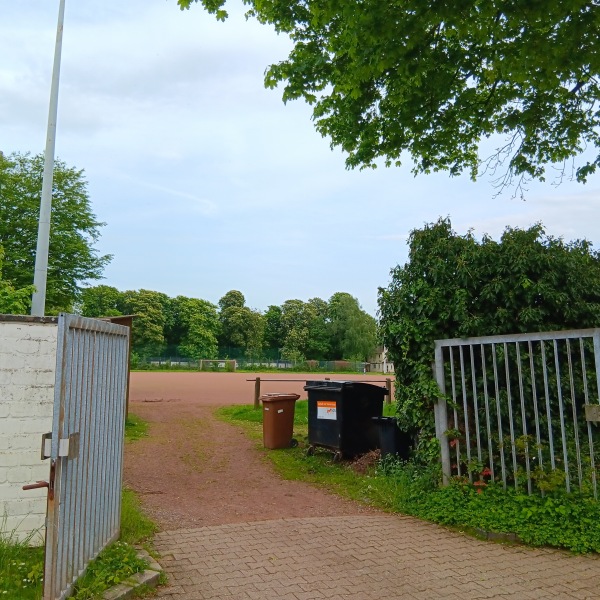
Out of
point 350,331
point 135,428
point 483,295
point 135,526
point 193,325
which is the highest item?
point 193,325

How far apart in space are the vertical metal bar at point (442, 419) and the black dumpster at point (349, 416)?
83.1 inches

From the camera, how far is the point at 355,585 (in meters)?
4.17

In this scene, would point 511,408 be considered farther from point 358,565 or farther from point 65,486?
point 65,486

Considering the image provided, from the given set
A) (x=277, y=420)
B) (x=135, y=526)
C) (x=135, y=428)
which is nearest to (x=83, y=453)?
(x=135, y=526)

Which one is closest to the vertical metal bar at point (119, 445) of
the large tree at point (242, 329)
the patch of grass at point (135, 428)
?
the patch of grass at point (135, 428)

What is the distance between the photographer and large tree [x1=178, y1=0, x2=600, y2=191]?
651cm

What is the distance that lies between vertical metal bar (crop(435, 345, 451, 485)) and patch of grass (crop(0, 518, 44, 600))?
419 cm

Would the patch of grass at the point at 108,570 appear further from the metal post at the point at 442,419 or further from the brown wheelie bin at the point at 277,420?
the brown wheelie bin at the point at 277,420

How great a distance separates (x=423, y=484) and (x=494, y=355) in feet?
5.61

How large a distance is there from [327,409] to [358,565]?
14.1 feet

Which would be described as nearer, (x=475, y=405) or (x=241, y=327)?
(x=475, y=405)

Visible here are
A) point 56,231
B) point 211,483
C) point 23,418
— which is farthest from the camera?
point 56,231

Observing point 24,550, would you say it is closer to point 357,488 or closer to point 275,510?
point 275,510

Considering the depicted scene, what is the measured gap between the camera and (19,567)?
4000 mm
